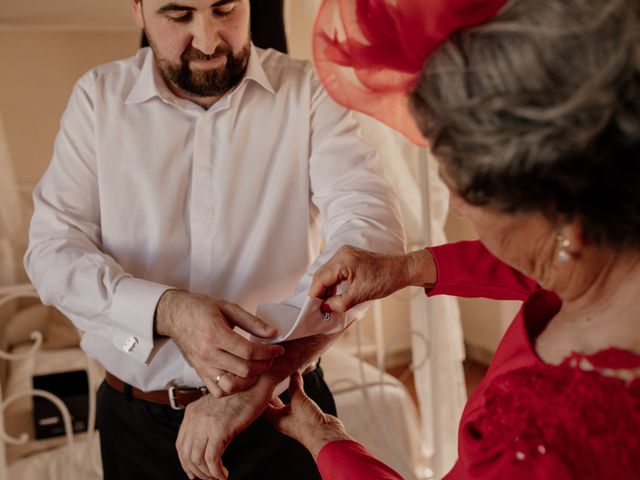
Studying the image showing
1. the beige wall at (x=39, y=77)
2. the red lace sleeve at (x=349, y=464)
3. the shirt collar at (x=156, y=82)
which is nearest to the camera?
the red lace sleeve at (x=349, y=464)

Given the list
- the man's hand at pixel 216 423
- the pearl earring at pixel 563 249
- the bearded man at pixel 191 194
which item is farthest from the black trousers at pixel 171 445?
the pearl earring at pixel 563 249

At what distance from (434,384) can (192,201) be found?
140 centimetres

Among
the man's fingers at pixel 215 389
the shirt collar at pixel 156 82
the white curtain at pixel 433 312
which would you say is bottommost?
the white curtain at pixel 433 312

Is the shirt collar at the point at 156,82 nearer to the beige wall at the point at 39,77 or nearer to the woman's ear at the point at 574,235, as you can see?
the woman's ear at the point at 574,235

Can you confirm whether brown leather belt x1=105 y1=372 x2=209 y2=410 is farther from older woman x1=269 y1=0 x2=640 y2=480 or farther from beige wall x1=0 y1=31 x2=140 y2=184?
beige wall x1=0 y1=31 x2=140 y2=184

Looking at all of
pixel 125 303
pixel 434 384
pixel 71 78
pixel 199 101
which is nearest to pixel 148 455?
pixel 125 303

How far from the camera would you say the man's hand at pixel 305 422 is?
45.3 inches

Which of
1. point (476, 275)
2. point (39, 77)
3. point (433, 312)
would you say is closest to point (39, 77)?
point (39, 77)

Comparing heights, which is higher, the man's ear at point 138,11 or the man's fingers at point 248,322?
the man's ear at point 138,11

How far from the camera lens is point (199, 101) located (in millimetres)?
1671

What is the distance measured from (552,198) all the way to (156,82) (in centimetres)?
108

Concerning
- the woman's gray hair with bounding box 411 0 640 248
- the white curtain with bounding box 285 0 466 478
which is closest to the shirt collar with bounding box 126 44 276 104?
the woman's gray hair with bounding box 411 0 640 248

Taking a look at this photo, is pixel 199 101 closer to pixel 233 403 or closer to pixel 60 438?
pixel 233 403

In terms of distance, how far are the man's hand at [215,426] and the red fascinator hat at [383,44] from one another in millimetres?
519
